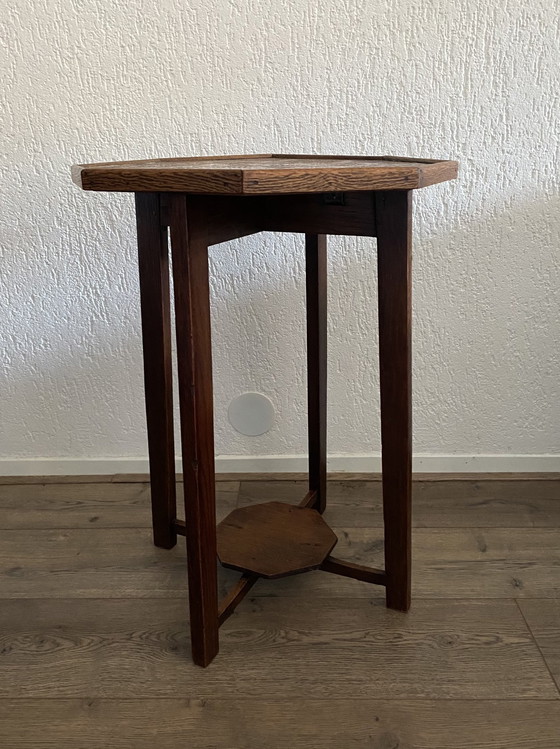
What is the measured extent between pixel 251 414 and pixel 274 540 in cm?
46

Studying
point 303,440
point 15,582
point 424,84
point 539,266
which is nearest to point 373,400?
point 303,440

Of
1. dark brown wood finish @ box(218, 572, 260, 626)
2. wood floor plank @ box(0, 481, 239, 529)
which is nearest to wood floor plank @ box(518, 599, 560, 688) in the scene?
dark brown wood finish @ box(218, 572, 260, 626)

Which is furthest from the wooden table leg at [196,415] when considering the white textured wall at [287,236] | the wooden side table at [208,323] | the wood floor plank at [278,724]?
the white textured wall at [287,236]

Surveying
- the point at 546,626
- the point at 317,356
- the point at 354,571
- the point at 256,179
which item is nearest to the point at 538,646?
the point at 546,626

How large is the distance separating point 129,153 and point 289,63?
1.35 feet

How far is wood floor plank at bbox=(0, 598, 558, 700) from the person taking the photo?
3.86ft

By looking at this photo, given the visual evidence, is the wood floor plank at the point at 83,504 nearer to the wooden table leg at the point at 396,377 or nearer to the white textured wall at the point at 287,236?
the white textured wall at the point at 287,236

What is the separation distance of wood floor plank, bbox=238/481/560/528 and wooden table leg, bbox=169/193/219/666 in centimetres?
54

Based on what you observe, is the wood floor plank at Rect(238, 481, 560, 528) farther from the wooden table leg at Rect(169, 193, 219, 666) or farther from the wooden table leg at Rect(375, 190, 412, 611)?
the wooden table leg at Rect(169, 193, 219, 666)

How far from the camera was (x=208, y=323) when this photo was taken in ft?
3.72

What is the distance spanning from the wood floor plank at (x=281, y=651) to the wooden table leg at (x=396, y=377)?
108 mm

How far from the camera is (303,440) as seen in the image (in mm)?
1912

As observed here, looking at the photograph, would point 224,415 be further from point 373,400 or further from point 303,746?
point 303,746

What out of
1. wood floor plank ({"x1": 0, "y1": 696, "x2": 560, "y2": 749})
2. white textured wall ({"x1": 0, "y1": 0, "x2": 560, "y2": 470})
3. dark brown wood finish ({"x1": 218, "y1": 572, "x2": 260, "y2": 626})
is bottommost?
wood floor plank ({"x1": 0, "y1": 696, "x2": 560, "y2": 749})
